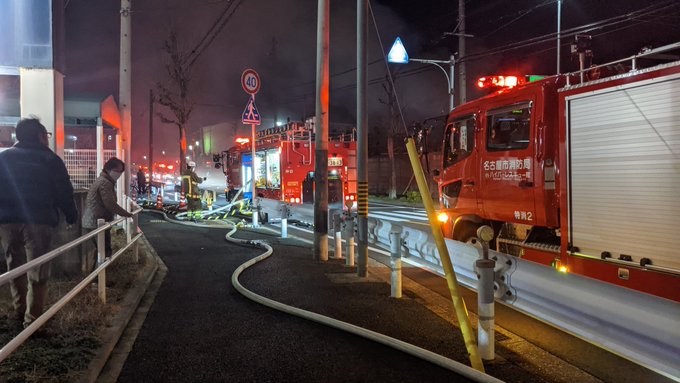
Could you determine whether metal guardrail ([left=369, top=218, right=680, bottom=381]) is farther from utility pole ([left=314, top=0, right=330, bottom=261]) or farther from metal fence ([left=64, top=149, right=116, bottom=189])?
metal fence ([left=64, top=149, right=116, bottom=189])

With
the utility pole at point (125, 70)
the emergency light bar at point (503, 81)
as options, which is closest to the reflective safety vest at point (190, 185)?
the utility pole at point (125, 70)

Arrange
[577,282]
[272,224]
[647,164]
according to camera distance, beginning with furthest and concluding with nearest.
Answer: [272,224] → [647,164] → [577,282]

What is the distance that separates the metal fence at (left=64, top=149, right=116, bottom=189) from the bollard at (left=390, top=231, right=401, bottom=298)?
23.6 feet

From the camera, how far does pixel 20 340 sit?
3.23 metres

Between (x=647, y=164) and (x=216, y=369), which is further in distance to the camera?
(x=647, y=164)

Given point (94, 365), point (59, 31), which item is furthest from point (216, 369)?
point (59, 31)

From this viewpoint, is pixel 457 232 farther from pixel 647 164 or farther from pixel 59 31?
pixel 59 31

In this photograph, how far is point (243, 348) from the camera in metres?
4.63

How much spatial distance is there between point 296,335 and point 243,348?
1.89 feet

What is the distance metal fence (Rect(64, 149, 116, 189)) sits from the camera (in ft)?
34.5

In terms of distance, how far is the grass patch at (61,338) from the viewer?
367cm

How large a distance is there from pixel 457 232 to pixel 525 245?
150cm

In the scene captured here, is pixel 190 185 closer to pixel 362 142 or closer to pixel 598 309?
pixel 362 142

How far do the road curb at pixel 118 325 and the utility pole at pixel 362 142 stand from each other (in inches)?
119
